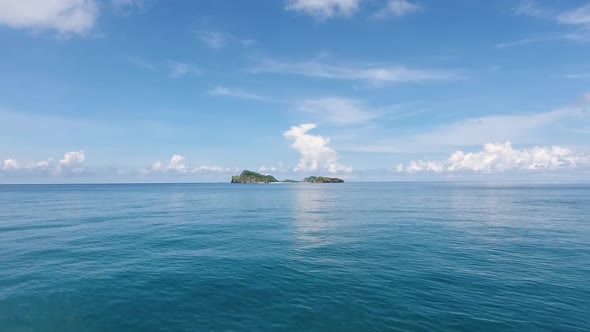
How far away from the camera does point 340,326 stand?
1986cm

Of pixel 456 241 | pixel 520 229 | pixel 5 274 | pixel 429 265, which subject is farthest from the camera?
pixel 520 229

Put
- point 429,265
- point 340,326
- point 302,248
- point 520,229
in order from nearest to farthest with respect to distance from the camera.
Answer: point 340,326, point 429,265, point 302,248, point 520,229

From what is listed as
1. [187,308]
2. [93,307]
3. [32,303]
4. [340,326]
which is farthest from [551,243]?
[32,303]

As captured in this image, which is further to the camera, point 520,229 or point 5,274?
point 520,229

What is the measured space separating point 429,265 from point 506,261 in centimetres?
953

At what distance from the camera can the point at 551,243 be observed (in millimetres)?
42219

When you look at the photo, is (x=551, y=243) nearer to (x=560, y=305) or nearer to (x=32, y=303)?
(x=560, y=305)

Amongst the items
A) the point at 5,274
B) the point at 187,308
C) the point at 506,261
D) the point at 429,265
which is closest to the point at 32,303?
the point at 5,274

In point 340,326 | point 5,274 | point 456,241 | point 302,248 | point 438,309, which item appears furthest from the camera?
point 456,241

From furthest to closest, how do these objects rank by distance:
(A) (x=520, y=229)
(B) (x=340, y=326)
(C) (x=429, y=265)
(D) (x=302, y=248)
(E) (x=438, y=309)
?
(A) (x=520, y=229) < (D) (x=302, y=248) < (C) (x=429, y=265) < (E) (x=438, y=309) < (B) (x=340, y=326)

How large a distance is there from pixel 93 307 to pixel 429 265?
31521 millimetres

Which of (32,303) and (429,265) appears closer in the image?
(32,303)

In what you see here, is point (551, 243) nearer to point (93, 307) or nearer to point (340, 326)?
point (340, 326)

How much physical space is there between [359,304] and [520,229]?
1853 inches
